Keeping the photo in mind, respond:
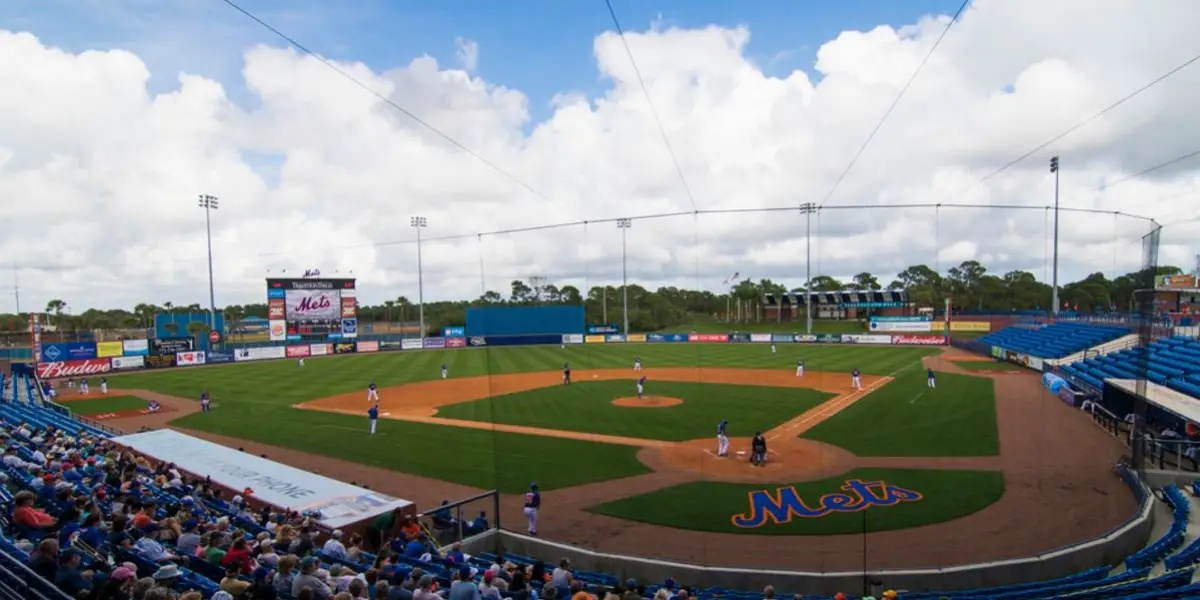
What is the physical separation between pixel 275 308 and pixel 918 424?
53.8 metres

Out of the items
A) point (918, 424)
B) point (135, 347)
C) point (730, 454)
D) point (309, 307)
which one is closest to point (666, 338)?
point (309, 307)

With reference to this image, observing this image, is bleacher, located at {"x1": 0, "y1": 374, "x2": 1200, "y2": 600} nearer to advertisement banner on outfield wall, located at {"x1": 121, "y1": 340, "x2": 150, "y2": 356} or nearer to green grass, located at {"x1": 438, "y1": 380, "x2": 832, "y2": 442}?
green grass, located at {"x1": 438, "y1": 380, "x2": 832, "y2": 442}

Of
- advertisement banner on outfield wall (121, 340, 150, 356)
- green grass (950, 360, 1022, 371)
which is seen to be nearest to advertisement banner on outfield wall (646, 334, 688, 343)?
green grass (950, 360, 1022, 371)

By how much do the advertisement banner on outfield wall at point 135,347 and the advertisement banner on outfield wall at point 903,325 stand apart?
63.4 metres

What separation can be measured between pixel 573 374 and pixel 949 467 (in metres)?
27.6

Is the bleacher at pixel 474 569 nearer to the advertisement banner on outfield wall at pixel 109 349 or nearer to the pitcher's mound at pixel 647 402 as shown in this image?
the pitcher's mound at pixel 647 402

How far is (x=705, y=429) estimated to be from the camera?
25.1 m

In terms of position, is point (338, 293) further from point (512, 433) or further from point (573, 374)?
point (512, 433)

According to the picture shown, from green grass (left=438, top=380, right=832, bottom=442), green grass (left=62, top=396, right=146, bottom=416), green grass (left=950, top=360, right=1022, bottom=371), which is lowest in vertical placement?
green grass (left=62, top=396, right=146, bottom=416)

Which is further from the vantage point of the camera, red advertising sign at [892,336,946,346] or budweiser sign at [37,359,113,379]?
red advertising sign at [892,336,946,346]

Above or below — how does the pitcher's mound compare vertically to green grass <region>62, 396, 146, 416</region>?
above

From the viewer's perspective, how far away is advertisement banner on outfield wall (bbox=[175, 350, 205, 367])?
56.6m

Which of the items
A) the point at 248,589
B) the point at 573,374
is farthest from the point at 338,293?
the point at 248,589

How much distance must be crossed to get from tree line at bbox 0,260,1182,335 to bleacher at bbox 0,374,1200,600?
2682 centimetres
